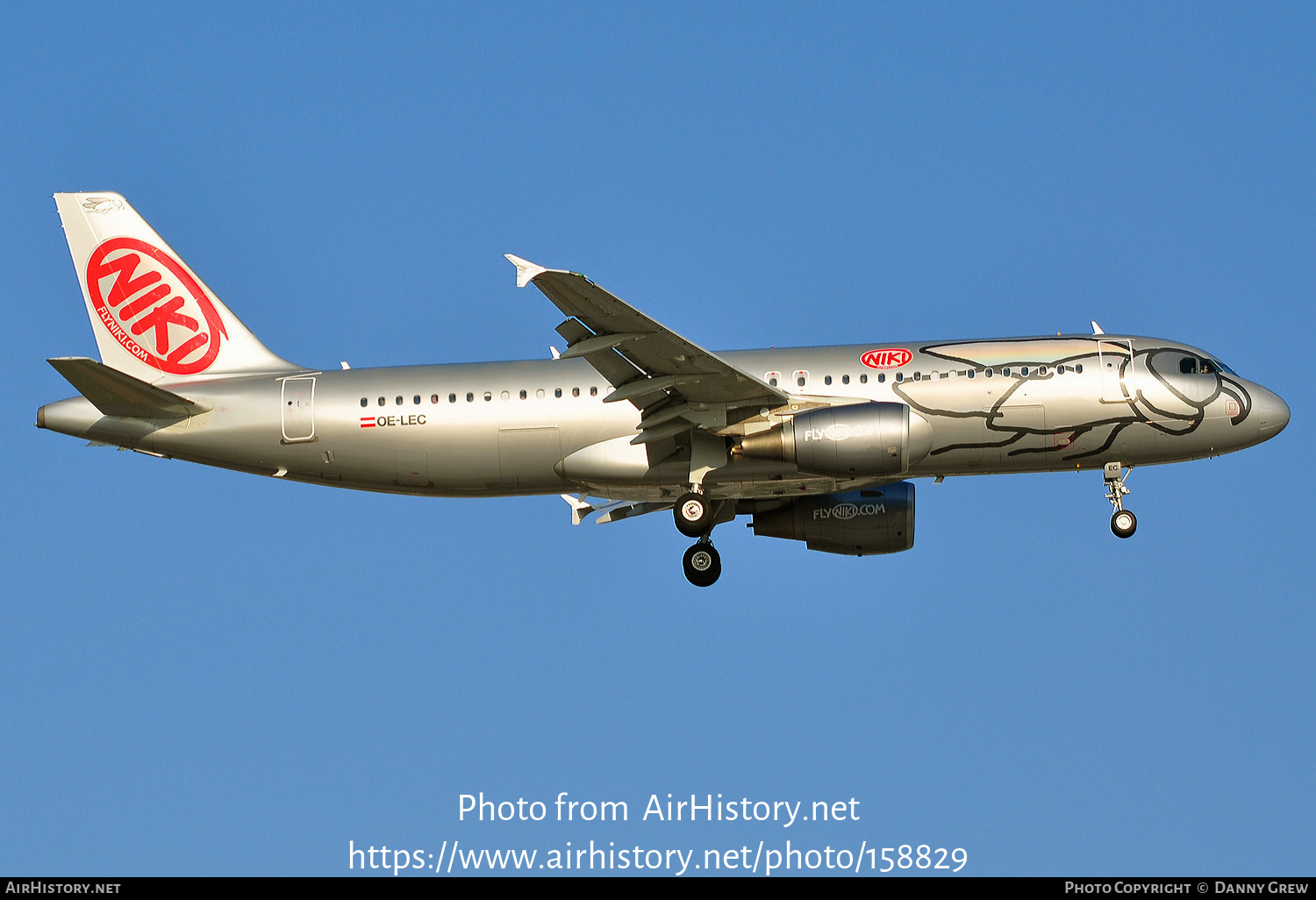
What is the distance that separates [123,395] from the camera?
3747 centimetres

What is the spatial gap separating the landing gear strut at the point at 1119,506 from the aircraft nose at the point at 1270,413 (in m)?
3.16

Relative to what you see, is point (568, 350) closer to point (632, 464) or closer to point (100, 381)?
point (632, 464)

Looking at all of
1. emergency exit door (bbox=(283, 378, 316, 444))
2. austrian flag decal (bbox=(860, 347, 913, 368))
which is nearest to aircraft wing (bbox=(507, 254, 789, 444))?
austrian flag decal (bbox=(860, 347, 913, 368))

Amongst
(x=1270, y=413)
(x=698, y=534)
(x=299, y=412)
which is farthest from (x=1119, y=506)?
(x=299, y=412)

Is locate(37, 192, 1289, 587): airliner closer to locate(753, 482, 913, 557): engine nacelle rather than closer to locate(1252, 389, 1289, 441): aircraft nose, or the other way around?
locate(1252, 389, 1289, 441): aircraft nose

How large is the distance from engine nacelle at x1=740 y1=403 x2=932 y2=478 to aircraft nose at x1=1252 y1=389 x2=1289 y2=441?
28.0 ft

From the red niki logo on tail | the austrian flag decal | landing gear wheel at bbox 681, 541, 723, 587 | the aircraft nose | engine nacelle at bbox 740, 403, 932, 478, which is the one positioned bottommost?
landing gear wheel at bbox 681, 541, 723, 587

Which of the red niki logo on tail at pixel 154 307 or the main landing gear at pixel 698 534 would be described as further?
the red niki logo on tail at pixel 154 307

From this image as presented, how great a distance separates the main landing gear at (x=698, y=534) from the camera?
126ft

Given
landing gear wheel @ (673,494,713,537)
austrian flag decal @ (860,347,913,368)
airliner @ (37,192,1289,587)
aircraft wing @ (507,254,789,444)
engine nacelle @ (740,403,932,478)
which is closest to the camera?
aircraft wing @ (507,254,789,444)

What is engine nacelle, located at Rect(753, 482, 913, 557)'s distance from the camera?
135 ft

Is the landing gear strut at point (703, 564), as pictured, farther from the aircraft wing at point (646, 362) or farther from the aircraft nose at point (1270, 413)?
the aircraft nose at point (1270, 413)

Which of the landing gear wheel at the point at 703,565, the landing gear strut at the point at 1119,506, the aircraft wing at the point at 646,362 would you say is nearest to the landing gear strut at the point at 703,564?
the landing gear wheel at the point at 703,565

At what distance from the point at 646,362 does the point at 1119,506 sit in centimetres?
1209
